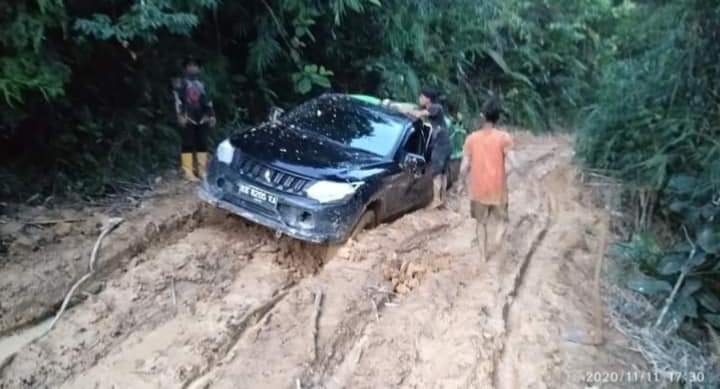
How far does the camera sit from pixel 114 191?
815 cm

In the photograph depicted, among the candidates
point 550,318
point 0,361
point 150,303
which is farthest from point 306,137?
point 0,361

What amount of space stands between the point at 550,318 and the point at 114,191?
4.91m

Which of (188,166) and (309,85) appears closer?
(188,166)

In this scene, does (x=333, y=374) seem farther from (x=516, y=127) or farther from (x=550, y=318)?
(x=516, y=127)

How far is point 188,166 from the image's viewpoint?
9117mm

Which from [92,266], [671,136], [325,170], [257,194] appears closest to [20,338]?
[92,266]

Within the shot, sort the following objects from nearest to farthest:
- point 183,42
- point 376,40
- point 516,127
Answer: point 183,42, point 376,40, point 516,127

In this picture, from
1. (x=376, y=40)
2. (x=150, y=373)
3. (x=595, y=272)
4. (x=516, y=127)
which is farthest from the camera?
(x=516, y=127)

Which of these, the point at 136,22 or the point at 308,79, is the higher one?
the point at 136,22

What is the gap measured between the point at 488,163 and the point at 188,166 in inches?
162

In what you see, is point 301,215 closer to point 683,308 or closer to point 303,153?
point 303,153
